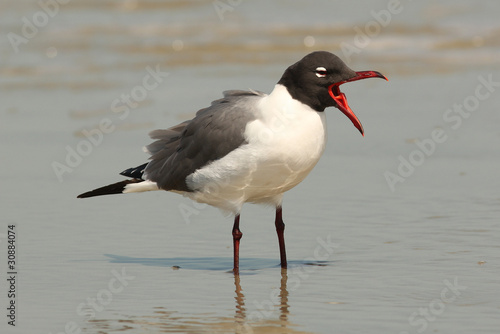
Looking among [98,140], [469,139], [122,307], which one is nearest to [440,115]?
[469,139]

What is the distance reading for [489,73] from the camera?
11.9m

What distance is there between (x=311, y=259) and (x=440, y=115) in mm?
4211

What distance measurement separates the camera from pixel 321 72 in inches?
231

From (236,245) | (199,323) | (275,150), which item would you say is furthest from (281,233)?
(199,323)

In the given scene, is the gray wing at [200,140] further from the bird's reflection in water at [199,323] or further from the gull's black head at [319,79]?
the bird's reflection in water at [199,323]

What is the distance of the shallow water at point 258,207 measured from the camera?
5285mm

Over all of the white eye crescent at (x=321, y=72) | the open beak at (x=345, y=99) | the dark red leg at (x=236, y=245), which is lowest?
the dark red leg at (x=236, y=245)

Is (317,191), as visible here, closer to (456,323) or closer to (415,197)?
(415,197)

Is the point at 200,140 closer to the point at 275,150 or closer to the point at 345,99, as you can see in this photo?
the point at 275,150

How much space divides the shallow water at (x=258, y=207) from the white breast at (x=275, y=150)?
0.58m

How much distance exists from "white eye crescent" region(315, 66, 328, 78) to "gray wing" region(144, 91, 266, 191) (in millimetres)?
460

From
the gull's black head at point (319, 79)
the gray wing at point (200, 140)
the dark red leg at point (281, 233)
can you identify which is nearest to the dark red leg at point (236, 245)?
the dark red leg at point (281, 233)

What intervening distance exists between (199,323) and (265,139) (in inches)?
50.7

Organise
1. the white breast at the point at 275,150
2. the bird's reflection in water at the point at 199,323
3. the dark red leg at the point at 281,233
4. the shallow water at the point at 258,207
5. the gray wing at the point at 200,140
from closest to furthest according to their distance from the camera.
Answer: the bird's reflection in water at the point at 199,323, the shallow water at the point at 258,207, the white breast at the point at 275,150, the gray wing at the point at 200,140, the dark red leg at the point at 281,233
